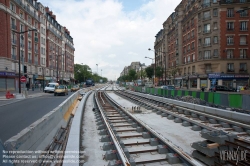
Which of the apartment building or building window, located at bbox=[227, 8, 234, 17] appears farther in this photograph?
building window, located at bbox=[227, 8, 234, 17]

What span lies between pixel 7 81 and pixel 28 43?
13345mm

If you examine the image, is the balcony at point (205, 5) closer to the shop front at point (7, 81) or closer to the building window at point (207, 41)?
the building window at point (207, 41)

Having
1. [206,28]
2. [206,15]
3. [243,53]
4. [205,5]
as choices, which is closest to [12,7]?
[205,5]

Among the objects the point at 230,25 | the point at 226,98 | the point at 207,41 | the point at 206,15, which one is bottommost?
the point at 226,98

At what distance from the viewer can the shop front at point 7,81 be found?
1410 inches

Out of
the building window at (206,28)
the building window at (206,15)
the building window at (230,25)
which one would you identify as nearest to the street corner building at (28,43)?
the building window at (206,28)

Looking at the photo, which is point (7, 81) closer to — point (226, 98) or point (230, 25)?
point (226, 98)

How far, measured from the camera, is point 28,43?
153ft

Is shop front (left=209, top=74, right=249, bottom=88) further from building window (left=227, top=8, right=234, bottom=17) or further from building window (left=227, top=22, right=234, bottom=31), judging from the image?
building window (left=227, top=8, right=234, bottom=17)

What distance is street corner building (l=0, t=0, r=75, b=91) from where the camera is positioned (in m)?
36.1

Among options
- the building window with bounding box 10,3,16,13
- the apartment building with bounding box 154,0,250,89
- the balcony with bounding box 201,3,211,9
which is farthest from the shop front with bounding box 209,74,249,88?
the building window with bounding box 10,3,16,13

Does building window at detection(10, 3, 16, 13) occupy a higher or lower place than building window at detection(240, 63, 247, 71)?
higher

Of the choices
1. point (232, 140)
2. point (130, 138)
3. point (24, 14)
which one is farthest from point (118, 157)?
point (24, 14)

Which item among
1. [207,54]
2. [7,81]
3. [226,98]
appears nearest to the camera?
[226,98]
